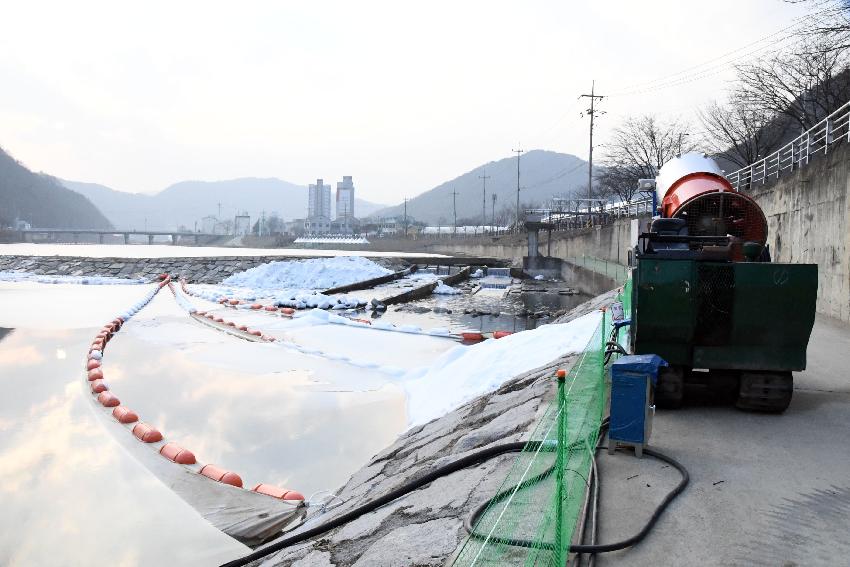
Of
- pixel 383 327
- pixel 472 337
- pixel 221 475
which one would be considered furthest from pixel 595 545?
pixel 383 327

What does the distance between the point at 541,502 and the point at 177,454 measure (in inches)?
224

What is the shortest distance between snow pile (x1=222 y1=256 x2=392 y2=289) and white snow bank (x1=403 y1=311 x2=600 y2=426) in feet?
84.9

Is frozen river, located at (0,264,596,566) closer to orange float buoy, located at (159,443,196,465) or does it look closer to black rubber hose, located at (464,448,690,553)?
orange float buoy, located at (159,443,196,465)

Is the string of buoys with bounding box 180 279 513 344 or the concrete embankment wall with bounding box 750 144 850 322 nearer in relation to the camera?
the concrete embankment wall with bounding box 750 144 850 322

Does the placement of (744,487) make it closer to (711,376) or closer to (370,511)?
(711,376)

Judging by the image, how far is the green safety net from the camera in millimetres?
3623

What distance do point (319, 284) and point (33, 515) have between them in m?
32.0

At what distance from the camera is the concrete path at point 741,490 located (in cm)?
405

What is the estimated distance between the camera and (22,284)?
129 feet

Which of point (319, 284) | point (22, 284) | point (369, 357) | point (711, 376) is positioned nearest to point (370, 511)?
point (711, 376)

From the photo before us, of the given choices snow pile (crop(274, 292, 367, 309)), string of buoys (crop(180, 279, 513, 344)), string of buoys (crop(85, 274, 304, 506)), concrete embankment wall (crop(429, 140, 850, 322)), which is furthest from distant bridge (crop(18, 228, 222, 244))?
concrete embankment wall (crop(429, 140, 850, 322))

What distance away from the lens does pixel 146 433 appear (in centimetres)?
882

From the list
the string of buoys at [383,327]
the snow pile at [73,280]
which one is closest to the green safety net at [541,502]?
the string of buoys at [383,327]

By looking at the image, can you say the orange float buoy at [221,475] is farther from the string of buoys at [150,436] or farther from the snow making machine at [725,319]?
the snow making machine at [725,319]
